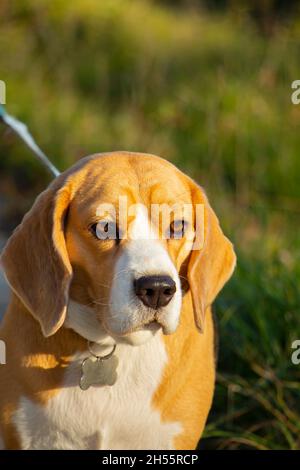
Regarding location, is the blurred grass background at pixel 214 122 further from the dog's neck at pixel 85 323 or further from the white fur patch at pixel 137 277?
the white fur patch at pixel 137 277

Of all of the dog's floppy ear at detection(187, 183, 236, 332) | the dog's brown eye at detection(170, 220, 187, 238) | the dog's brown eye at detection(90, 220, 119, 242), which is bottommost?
the dog's floppy ear at detection(187, 183, 236, 332)

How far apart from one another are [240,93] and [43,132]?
1931 mm

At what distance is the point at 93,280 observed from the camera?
3.69 m

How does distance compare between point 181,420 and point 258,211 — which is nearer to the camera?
point 181,420

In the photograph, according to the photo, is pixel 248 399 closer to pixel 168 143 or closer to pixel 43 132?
pixel 168 143

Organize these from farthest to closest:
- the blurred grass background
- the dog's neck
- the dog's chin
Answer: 1. the blurred grass background
2. the dog's neck
3. the dog's chin

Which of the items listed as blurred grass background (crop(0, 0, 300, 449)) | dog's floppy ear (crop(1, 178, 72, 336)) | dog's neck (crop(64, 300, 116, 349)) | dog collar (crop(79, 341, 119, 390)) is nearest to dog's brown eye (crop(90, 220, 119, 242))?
dog's floppy ear (crop(1, 178, 72, 336))

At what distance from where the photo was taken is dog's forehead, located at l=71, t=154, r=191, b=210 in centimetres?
373

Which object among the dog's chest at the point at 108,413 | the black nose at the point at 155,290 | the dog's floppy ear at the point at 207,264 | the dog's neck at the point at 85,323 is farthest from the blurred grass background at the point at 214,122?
the black nose at the point at 155,290

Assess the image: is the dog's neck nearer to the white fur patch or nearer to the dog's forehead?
the white fur patch
